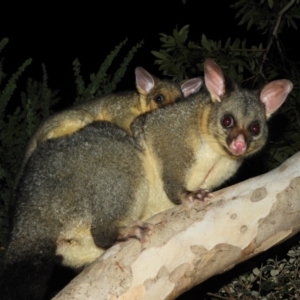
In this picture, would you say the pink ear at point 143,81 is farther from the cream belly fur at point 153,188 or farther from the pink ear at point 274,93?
the cream belly fur at point 153,188

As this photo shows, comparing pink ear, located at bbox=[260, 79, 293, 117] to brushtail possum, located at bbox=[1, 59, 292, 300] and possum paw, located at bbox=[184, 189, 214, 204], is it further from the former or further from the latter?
possum paw, located at bbox=[184, 189, 214, 204]

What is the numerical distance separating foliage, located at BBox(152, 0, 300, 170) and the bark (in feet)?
7.85

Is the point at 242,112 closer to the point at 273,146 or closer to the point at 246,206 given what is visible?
the point at 246,206

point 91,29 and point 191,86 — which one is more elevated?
point 191,86

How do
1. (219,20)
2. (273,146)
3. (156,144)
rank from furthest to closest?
(219,20), (273,146), (156,144)

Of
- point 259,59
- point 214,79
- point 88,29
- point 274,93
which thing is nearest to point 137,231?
point 214,79

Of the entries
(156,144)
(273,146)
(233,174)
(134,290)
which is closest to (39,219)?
(134,290)

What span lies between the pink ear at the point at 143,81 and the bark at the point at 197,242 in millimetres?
1908

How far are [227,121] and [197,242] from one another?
994 millimetres

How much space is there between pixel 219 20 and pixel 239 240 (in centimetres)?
1029

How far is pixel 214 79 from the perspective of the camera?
4449 millimetres

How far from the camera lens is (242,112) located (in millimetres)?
4449

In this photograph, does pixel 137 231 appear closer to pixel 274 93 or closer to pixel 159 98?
pixel 274 93

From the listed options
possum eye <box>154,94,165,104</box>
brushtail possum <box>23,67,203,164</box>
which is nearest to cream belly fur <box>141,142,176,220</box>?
brushtail possum <box>23,67,203,164</box>
